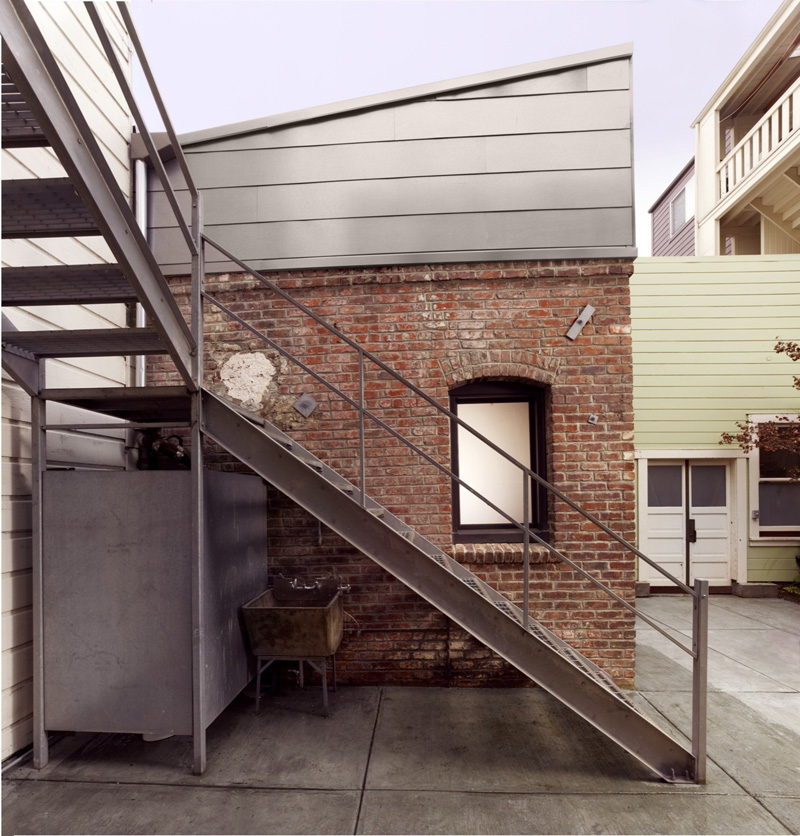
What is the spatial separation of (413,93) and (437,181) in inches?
30.5

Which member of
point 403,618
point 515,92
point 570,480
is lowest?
point 403,618

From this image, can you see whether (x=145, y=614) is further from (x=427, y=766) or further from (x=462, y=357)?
(x=462, y=357)

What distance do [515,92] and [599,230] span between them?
1402 mm

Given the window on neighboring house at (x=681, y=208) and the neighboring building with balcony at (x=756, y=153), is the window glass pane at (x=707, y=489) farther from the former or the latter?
the window on neighboring house at (x=681, y=208)

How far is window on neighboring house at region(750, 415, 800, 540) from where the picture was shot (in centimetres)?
772

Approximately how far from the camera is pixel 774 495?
7.80 m

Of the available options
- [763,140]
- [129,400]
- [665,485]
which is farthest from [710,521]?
[129,400]

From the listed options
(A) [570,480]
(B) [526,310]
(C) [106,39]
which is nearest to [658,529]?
(A) [570,480]

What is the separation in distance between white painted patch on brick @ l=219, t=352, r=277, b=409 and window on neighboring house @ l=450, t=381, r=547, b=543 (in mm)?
1661

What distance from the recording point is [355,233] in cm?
464

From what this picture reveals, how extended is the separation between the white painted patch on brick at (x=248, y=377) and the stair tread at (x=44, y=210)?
6.83 ft

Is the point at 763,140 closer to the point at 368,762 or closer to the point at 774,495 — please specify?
the point at 774,495

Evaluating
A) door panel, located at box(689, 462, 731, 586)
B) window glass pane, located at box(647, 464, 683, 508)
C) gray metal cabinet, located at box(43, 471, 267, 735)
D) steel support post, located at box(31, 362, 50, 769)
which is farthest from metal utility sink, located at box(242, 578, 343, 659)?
door panel, located at box(689, 462, 731, 586)

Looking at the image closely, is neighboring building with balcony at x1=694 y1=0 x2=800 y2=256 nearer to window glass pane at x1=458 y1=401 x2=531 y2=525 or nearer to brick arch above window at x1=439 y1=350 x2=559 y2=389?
brick arch above window at x1=439 y1=350 x2=559 y2=389
